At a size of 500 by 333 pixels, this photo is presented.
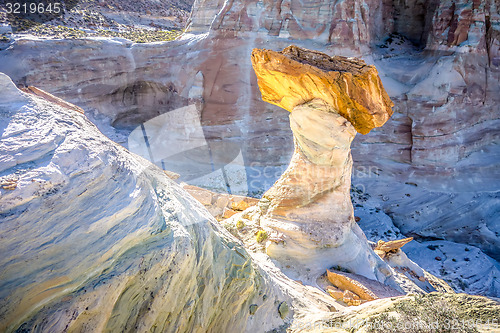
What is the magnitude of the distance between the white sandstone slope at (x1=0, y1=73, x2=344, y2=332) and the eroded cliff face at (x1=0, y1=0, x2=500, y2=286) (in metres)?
9.50

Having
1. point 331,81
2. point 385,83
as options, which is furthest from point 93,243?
point 385,83

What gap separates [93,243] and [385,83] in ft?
44.4

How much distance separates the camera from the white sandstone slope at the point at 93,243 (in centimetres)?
230

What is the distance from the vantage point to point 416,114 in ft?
44.5

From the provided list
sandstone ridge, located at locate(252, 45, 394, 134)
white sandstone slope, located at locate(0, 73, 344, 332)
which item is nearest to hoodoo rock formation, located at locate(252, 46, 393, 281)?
sandstone ridge, located at locate(252, 45, 394, 134)

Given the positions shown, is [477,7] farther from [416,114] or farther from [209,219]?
[209,219]

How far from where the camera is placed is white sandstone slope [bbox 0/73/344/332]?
90.7 inches

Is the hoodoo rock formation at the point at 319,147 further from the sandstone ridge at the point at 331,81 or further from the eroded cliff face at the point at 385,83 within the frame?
the eroded cliff face at the point at 385,83

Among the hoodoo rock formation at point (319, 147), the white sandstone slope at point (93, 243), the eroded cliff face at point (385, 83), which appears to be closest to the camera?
the white sandstone slope at point (93, 243)

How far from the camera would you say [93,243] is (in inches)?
102

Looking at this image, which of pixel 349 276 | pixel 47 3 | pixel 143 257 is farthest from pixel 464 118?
pixel 47 3

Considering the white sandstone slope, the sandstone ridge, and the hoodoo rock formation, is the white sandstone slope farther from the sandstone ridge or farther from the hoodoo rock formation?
the sandstone ridge

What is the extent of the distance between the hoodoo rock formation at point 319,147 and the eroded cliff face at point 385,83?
6067 millimetres

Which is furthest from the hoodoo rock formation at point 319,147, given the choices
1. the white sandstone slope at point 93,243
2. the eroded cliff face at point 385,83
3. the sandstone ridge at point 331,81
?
the eroded cliff face at point 385,83
